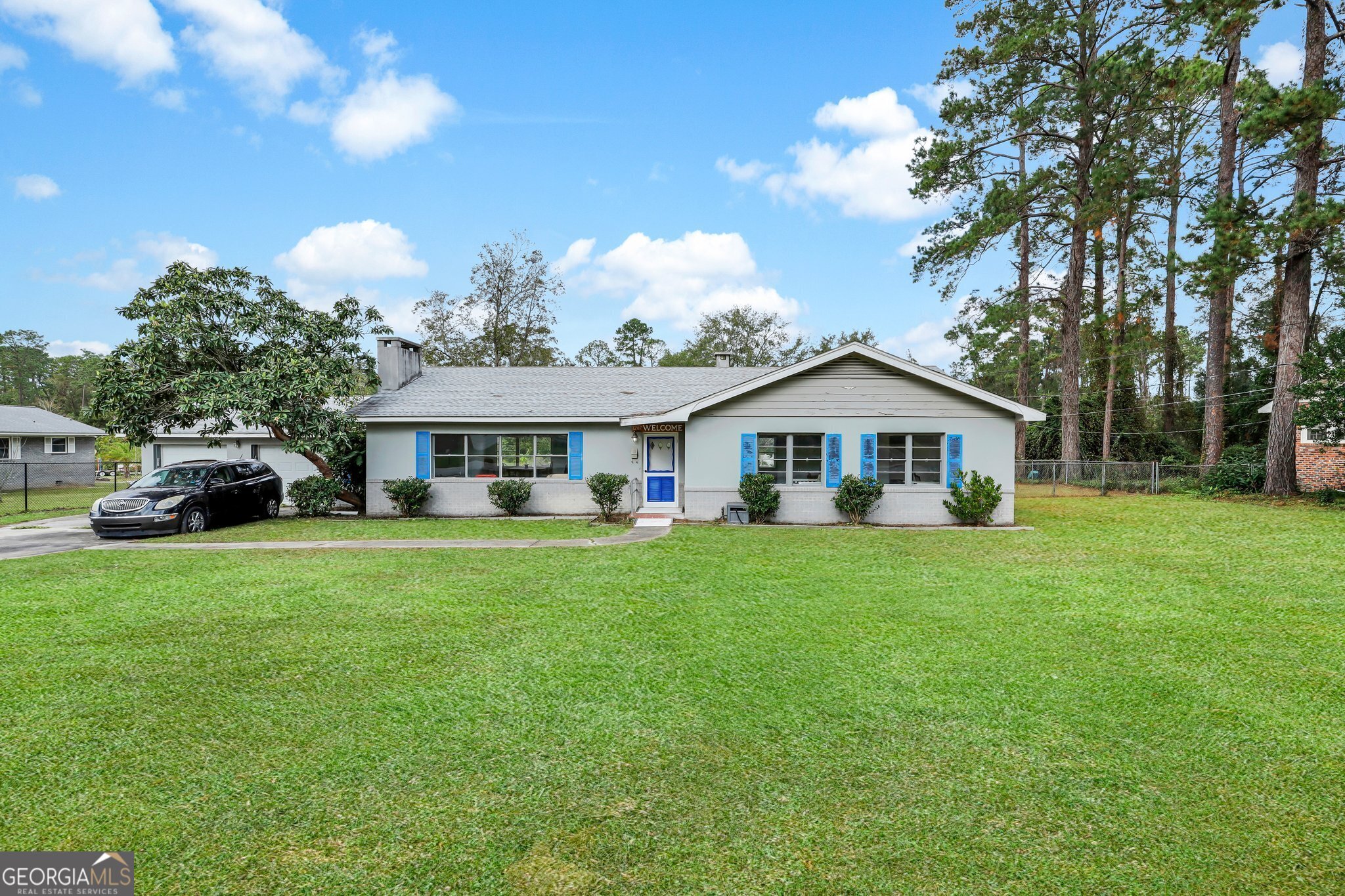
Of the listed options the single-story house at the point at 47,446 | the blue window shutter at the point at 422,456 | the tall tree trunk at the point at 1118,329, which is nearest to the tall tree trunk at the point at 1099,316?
the tall tree trunk at the point at 1118,329

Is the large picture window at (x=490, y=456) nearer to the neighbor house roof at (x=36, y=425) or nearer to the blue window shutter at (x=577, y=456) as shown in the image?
the blue window shutter at (x=577, y=456)

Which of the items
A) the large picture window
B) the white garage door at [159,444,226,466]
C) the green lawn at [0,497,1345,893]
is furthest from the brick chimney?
the green lawn at [0,497,1345,893]

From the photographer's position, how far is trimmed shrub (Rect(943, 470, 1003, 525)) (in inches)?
563

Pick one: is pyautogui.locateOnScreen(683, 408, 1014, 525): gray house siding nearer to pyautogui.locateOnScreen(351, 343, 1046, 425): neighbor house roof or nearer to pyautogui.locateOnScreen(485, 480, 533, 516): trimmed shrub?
pyautogui.locateOnScreen(351, 343, 1046, 425): neighbor house roof

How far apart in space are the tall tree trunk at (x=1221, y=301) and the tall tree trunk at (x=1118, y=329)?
9.79 feet

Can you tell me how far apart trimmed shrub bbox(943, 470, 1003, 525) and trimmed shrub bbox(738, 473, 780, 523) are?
404 centimetres

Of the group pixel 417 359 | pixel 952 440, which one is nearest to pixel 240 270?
pixel 417 359

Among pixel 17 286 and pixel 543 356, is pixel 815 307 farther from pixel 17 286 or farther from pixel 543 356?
pixel 17 286

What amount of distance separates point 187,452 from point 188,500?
8583 mm

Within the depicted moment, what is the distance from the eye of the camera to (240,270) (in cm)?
1518

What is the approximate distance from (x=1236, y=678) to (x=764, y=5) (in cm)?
1808

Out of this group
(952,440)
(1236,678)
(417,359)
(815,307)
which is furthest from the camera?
(815,307)

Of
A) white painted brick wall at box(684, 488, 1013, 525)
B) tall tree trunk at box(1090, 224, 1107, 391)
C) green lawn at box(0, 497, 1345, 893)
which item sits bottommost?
green lawn at box(0, 497, 1345, 893)

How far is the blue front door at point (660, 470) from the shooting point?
16.4 metres
